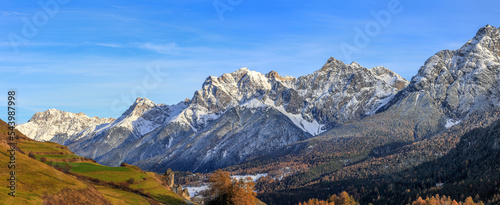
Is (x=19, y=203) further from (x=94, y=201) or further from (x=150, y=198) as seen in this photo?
(x=150, y=198)

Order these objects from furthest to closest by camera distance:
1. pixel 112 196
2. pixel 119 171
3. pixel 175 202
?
pixel 119 171 < pixel 175 202 < pixel 112 196

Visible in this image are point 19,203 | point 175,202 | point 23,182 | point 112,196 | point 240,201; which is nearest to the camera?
point 19,203

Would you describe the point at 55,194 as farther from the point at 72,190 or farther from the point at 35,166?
the point at 35,166

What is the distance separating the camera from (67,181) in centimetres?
9325

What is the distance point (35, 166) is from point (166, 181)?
77395 mm

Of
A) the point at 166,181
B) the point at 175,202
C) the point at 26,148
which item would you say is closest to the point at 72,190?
the point at 175,202

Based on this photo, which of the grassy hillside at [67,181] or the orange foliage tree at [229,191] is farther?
the orange foliage tree at [229,191]

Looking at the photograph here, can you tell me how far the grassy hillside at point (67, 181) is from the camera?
79.8 meters

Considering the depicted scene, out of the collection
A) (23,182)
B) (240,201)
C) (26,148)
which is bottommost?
(240,201)

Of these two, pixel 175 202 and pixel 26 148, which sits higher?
pixel 26 148

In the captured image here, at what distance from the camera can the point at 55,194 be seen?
8206 centimetres

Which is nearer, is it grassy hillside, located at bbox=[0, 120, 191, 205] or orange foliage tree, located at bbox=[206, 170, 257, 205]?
grassy hillside, located at bbox=[0, 120, 191, 205]

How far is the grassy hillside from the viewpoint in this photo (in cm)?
7981

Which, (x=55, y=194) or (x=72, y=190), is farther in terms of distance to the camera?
(x=72, y=190)
